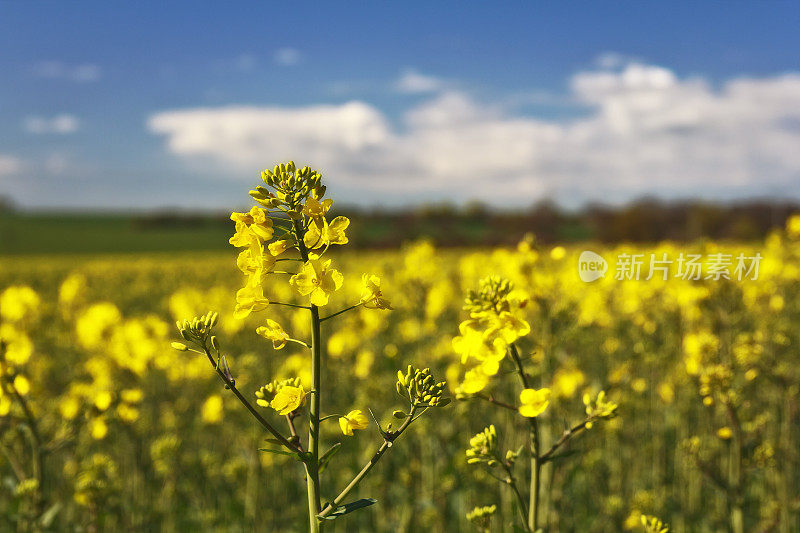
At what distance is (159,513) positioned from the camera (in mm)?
4953

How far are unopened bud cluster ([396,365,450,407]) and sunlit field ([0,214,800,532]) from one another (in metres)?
1.00

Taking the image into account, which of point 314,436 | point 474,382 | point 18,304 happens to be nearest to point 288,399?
point 314,436

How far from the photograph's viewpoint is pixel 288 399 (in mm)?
1628

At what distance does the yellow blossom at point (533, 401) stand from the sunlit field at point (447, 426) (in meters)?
0.87

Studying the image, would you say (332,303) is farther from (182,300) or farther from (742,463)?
(742,463)

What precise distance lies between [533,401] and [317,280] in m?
0.80

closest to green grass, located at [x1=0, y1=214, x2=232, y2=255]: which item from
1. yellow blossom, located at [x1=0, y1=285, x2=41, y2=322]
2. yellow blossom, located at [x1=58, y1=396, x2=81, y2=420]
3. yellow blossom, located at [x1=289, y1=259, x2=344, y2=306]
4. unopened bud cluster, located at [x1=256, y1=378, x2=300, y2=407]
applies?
yellow blossom, located at [x1=0, y1=285, x2=41, y2=322]

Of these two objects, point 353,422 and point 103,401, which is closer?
point 353,422

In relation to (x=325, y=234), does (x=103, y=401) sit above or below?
below

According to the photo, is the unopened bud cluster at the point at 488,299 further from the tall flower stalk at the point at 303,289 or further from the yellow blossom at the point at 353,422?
the yellow blossom at the point at 353,422

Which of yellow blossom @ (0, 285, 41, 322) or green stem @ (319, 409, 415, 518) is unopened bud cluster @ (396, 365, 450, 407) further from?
yellow blossom @ (0, 285, 41, 322)

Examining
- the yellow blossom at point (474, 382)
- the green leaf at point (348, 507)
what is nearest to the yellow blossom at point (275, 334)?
the green leaf at point (348, 507)

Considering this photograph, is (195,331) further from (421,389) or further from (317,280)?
(421,389)

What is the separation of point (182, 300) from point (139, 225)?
292 ft
